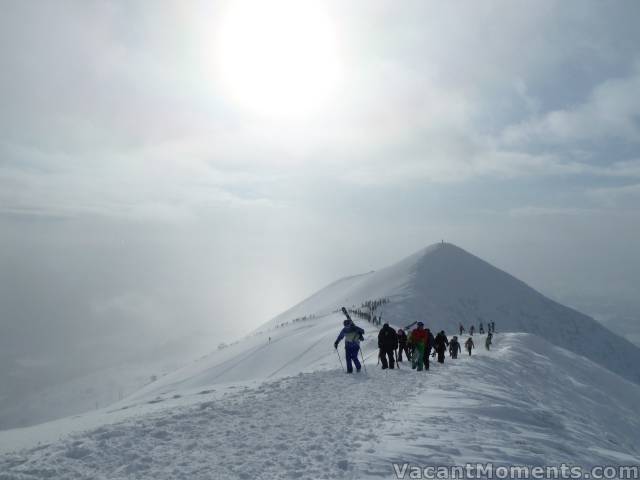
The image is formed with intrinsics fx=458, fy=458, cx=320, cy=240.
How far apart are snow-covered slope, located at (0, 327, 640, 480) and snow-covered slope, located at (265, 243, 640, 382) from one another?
157 ft

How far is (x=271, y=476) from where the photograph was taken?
730cm

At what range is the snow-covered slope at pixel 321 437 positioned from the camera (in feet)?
25.3

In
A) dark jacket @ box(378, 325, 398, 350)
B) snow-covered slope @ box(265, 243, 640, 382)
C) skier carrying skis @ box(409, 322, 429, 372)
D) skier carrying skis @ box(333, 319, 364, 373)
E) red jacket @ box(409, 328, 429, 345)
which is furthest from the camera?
snow-covered slope @ box(265, 243, 640, 382)

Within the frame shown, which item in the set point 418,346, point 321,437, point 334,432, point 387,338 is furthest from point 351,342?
point 321,437

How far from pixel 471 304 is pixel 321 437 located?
2947 inches

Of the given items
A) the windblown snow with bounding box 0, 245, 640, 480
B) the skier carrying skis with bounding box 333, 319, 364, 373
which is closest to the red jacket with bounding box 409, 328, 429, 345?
the windblown snow with bounding box 0, 245, 640, 480

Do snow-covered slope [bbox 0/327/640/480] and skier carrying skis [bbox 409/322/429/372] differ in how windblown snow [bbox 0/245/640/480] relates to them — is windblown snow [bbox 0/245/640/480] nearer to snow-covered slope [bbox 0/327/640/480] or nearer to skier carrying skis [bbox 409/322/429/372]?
snow-covered slope [bbox 0/327/640/480]

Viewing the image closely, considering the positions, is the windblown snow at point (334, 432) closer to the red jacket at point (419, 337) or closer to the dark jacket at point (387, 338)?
the dark jacket at point (387, 338)

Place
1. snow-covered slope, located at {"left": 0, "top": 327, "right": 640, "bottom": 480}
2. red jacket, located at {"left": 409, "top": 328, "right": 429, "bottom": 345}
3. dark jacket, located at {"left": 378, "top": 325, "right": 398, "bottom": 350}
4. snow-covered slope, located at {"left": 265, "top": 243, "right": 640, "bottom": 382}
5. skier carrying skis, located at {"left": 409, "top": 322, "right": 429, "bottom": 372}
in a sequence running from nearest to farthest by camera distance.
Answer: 1. snow-covered slope, located at {"left": 0, "top": 327, "right": 640, "bottom": 480}
2. skier carrying skis, located at {"left": 409, "top": 322, "right": 429, "bottom": 372}
3. red jacket, located at {"left": 409, "top": 328, "right": 429, "bottom": 345}
4. dark jacket, located at {"left": 378, "top": 325, "right": 398, "bottom": 350}
5. snow-covered slope, located at {"left": 265, "top": 243, "right": 640, "bottom": 382}

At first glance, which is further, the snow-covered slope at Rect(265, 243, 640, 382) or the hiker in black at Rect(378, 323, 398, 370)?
the snow-covered slope at Rect(265, 243, 640, 382)

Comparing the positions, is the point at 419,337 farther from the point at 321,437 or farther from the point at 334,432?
the point at 321,437

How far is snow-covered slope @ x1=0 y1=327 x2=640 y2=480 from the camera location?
7707mm

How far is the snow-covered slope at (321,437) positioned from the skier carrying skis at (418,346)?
302 centimetres

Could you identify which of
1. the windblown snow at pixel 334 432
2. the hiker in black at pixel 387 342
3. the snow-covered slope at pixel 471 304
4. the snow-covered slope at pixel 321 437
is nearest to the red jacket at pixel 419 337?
the hiker in black at pixel 387 342
